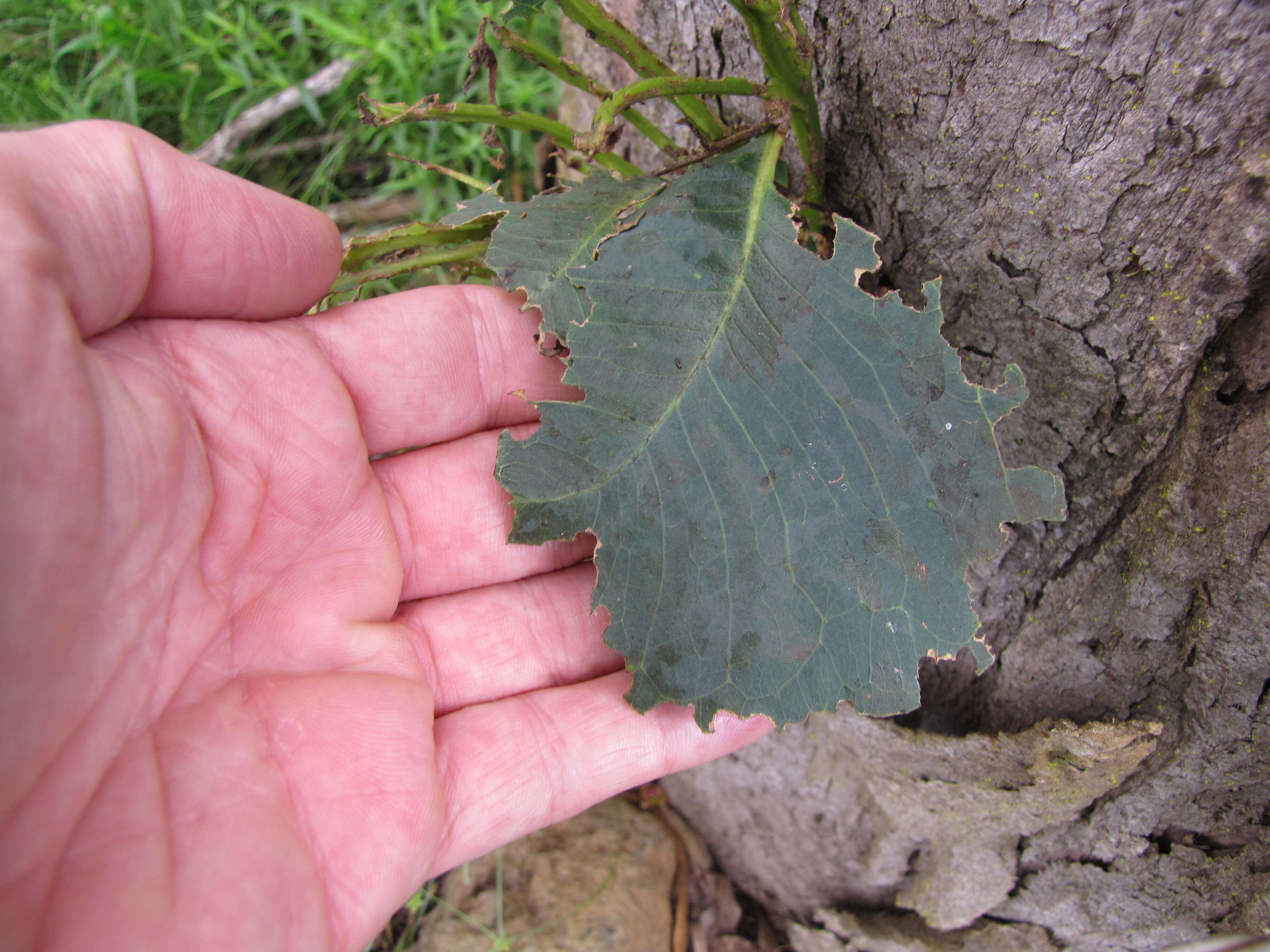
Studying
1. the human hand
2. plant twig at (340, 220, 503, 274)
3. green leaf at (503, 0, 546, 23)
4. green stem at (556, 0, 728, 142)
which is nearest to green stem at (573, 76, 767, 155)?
green stem at (556, 0, 728, 142)

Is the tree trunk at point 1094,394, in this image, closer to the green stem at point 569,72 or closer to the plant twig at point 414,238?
the green stem at point 569,72

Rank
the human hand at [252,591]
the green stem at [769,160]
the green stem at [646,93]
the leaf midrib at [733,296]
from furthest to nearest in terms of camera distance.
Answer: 1. the green stem at [769,160]
2. the leaf midrib at [733,296]
3. the green stem at [646,93]
4. the human hand at [252,591]

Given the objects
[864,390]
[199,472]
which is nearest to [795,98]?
[864,390]

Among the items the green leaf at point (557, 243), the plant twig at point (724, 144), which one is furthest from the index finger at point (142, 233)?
the plant twig at point (724, 144)

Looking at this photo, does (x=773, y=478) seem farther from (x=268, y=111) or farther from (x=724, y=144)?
(x=268, y=111)

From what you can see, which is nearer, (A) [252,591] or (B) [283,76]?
(A) [252,591]

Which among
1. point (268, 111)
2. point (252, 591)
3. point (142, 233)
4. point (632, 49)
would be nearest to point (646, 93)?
point (632, 49)
